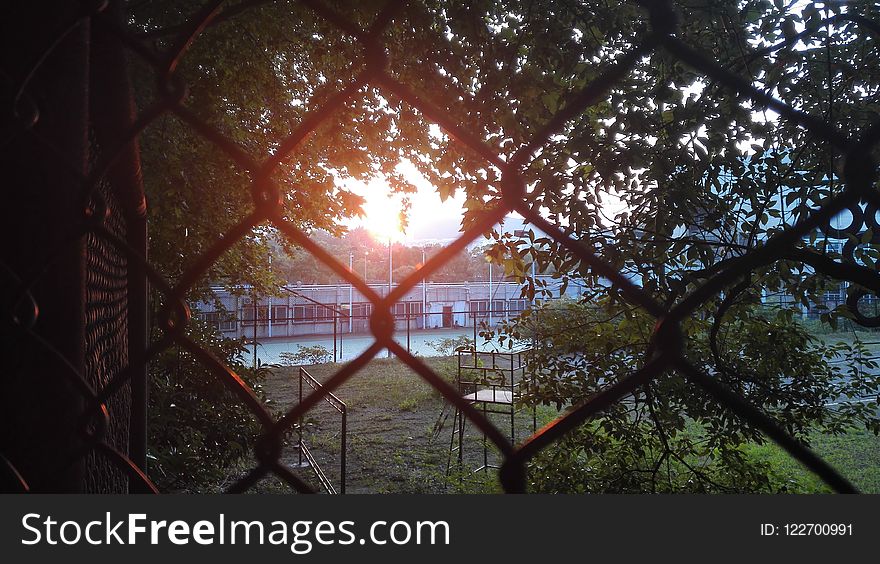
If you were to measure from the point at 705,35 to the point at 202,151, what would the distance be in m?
2.15

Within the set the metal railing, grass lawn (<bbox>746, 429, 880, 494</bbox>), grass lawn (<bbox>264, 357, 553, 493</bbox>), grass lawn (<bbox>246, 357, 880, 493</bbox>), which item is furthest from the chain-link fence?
grass lawn (<bbox>746, 429, 880, 494</bbox>)

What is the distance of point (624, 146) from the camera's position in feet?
4.42

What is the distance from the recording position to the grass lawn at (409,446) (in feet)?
13.9

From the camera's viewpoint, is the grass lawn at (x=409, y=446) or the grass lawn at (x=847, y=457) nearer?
the grass lawn at (x=847, y=457)

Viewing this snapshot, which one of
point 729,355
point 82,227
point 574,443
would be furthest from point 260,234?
point 82,227

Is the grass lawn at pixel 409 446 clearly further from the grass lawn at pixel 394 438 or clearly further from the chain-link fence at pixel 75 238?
the chain-link fence at pixel 75 238

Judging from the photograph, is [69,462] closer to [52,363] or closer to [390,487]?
[52,363]

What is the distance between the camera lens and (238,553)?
14.7 inches

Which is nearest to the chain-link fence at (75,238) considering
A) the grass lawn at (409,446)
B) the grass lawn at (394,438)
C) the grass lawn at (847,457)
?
the grass lawn at (409,446)

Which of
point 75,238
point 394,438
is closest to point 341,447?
point 394,438

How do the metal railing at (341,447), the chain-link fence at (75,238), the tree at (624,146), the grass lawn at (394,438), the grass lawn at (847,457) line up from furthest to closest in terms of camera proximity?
the grass lawn at (394,438) → the grass lawn at (847,457) → the metal railing at (341,447) → the tree at (624,146) → the chain-link fence at (75,238)

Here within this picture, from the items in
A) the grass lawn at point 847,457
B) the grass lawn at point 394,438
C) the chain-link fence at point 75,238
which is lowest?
the grass lawn at point 394,438

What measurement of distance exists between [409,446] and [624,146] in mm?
5361

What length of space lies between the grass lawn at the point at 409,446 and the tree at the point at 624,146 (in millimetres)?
896
